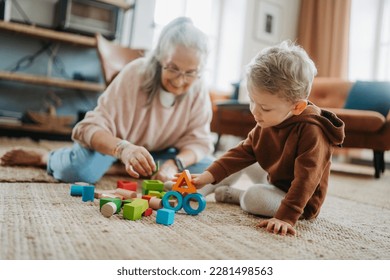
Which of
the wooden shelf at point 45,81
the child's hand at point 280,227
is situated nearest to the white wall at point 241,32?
the wooden shelf at point 45,81

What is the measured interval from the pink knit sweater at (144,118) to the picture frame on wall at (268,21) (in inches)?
111

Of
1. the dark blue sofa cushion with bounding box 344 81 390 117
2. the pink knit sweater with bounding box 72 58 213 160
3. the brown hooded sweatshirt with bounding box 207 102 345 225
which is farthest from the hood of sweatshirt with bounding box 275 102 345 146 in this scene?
the dark blue sofa cushion with bounding box 344 81 390 117

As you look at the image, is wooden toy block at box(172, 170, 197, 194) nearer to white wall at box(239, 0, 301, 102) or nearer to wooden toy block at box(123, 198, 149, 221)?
wooden toy block at box(123, 198, 149, 221)

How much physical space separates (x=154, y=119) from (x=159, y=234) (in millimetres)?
671

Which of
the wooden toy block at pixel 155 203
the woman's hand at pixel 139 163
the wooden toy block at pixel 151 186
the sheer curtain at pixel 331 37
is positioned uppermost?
the sheer curtain at pixel 331 37

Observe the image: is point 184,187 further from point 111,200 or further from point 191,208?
point 111,200

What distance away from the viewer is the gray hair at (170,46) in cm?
114

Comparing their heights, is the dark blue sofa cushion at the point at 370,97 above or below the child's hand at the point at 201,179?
above

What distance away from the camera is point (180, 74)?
1159 mm

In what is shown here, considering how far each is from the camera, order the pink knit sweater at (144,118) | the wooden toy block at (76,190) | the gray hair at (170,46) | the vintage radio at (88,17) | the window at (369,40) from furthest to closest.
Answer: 1. the window at (369,40)
2. the vintage radio at (88,17)
3. the pink knit sweater at (144,118)
4. the gray hair at (170,46)
5. the wooden toy block at (76,190)

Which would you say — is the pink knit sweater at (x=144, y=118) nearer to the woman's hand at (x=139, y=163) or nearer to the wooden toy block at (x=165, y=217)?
the woman's hand at (x=139, y=163)

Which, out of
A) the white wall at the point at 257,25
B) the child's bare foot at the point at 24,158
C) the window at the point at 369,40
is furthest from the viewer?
the white wall at the point at 257,25

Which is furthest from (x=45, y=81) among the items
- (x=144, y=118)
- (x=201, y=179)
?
(x=201, y=179)

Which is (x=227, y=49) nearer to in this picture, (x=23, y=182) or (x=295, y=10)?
(x=295, y=10)
